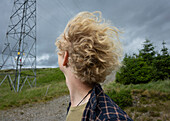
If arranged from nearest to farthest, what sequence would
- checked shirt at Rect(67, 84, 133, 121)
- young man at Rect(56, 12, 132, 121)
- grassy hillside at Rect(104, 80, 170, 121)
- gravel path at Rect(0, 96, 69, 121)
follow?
1. checked shirt at Rect(67, 84, 133, 121)
2. young man at Rect(56, 12, 132, 121)
3. grassy hillside at Rect(104, 80, 170, 121)
4. gravel path at Rect(0, 96, 69, 121)

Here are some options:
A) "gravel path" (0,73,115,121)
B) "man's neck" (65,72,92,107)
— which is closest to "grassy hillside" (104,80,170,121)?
"gravel path" (0,73,115,121)

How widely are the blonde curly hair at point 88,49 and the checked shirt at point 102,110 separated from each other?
0.16m

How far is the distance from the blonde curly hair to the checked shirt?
16cm

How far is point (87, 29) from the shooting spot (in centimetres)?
103

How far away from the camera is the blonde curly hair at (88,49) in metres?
1.01

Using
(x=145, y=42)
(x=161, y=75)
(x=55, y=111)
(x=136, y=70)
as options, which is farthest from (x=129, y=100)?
(x=145, y=42)

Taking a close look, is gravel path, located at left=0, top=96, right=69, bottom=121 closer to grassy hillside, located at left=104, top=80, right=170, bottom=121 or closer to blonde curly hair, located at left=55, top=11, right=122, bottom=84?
grassy hillside, located at left=104, top=80, right=170, bottom=121

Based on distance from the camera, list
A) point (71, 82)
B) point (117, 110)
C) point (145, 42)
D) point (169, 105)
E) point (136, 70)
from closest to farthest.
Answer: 1. point (117, 110)
2. point (71, 82)
3. point (169, 105)
4. point (136, 70)
5. point (145, 42)

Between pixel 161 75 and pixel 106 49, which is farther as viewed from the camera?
pixel 161 75

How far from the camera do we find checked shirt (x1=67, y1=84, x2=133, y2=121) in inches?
31.6

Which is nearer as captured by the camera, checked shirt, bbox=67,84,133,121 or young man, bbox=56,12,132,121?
checked shirt, bbox=67,84,133,121

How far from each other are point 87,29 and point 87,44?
0.11m

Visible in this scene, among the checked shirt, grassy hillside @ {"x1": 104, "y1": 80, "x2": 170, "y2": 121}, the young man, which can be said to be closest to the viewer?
the checked shirt

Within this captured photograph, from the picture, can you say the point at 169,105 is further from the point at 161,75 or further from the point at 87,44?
the point at 161,75
